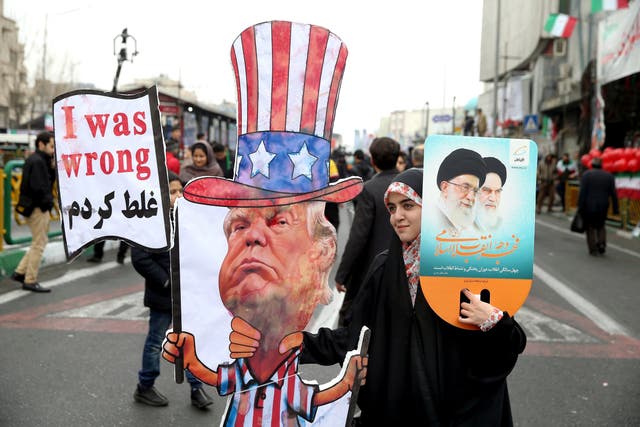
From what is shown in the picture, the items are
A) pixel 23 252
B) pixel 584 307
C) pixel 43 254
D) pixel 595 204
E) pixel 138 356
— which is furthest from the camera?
pixel 595 204

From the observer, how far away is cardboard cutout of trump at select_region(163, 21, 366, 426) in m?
2.45

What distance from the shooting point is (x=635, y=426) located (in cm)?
428

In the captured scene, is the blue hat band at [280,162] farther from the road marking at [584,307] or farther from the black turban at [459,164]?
the road marking at [584,307]

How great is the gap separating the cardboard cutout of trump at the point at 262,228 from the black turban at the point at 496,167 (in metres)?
0.51

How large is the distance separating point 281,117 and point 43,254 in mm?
8104

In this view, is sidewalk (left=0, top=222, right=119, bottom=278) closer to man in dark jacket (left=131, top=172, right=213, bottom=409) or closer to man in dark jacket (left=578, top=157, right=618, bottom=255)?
man in dark jacket (left=131, top=172, right=213, bottom=409)

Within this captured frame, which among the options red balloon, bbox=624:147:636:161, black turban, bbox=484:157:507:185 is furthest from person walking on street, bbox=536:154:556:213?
black turban, bbox=484:157:507:185

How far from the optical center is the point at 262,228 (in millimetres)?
2479

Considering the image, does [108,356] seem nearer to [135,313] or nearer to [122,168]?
[135,313]

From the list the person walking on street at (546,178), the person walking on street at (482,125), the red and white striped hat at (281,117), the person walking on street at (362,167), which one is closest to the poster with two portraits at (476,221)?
the red and white striped hat at (281,117)

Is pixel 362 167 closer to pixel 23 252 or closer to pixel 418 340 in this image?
pixel 23 252

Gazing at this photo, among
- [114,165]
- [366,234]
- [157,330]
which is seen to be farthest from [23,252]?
[114,165]

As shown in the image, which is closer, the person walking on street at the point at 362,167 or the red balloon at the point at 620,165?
the person walking on street at the point at 362,167

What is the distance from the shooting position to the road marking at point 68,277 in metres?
7.56
